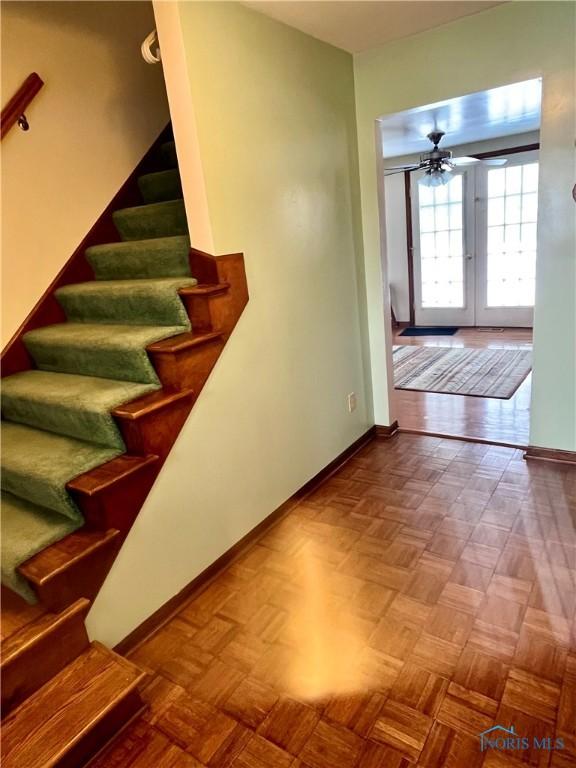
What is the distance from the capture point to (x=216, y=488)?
1977 millimetres

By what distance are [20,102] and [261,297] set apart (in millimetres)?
1300

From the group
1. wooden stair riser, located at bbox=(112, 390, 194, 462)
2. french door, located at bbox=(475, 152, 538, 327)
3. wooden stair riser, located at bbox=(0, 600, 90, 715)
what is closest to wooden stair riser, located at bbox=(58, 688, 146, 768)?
wooden stair riser, located at bbox=(0, 600, 90, 715)

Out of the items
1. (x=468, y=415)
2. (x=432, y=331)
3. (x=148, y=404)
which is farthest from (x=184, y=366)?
(x=432, y=331)

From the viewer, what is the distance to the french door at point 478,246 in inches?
219

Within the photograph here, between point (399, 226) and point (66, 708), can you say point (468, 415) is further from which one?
point (399, 226)

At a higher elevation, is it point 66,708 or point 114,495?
point 114,495

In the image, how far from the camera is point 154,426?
166 cm

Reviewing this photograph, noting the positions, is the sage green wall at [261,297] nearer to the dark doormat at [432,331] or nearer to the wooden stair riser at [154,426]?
the wooden stair riser at [154,426]

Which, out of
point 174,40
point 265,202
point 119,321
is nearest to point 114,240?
point 119,321

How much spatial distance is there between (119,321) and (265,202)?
826 millimetres

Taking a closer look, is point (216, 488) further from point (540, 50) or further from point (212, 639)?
point (540, 50)

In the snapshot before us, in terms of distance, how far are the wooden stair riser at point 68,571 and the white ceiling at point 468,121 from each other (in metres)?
2.59

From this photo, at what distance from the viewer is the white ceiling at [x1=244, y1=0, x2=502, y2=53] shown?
1.99 m

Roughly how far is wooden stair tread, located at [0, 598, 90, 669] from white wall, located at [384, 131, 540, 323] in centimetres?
533
